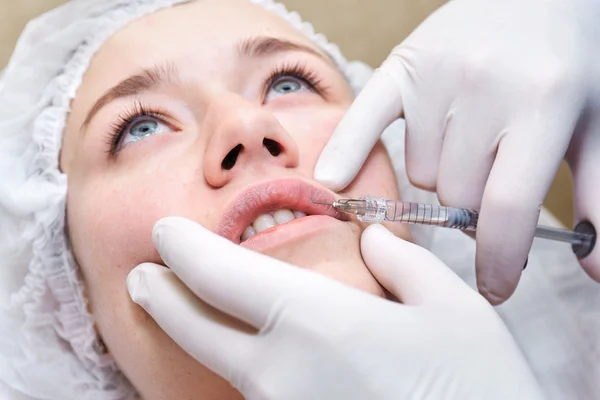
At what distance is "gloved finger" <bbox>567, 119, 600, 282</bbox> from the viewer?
3.42 feet

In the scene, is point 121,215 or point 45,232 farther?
point 45,232

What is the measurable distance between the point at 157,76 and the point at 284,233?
0.42 m

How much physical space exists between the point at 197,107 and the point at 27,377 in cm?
68

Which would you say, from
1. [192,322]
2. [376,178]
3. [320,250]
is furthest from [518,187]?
[192,322]

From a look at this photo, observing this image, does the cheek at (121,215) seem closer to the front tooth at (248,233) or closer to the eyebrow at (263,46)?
the front tooth at (248,233)

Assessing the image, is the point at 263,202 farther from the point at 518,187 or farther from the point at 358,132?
the point at 518,187

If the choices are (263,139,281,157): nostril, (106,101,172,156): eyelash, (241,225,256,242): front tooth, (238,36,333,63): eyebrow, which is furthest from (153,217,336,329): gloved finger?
(238,36,333,63): eyebrow

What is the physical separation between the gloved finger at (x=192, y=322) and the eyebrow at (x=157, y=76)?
364 mm

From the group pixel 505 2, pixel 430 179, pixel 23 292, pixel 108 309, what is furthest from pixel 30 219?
pixel 505 2

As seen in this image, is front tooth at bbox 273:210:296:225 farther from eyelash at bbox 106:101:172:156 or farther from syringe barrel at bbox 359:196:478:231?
eyelash at bbox 106:101:172:156

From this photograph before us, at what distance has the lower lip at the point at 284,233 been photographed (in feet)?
2.96

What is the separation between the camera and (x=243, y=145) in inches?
37.6

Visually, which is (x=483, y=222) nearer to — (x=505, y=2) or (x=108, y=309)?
(x=505, y=2)

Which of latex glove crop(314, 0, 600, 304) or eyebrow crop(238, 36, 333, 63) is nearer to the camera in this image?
latex glove crop(314, 0, 600, 304)
